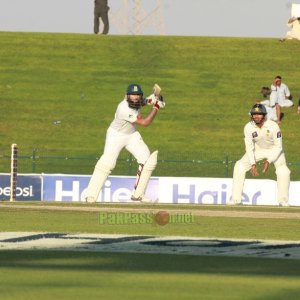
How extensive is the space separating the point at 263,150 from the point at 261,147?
0.09m

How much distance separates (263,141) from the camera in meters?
33.3

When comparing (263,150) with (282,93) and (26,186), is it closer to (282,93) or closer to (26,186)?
(26,186)

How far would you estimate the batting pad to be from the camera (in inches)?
1211

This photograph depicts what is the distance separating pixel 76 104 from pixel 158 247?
4342 cm

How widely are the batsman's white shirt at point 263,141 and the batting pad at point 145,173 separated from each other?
3.00m

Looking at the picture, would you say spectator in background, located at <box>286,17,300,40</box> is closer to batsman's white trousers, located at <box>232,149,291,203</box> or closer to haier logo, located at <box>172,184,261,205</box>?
haier logo, located at <box>172,184,261,205</box>

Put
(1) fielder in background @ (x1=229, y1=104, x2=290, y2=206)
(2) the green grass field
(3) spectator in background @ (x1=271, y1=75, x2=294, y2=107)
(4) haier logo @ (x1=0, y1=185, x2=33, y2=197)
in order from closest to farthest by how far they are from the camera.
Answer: (1) fielder in background @ (x1=229, y1=104, x2=290, y2=206) < (4) haier logo @ (x1=0, y1=185, x2=33, y2=197) < (3) spectator in background @ (x1=271, y1=75, x2=294, y2=107) < (2) the green grass field

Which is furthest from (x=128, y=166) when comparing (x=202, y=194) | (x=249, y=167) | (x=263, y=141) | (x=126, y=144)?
(x=126, y=144)

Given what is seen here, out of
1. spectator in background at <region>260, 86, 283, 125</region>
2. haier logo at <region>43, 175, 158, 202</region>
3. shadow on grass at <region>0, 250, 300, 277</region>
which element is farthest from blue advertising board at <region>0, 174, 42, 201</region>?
shadow on grass at <region>0, 250, 300, 277</region>

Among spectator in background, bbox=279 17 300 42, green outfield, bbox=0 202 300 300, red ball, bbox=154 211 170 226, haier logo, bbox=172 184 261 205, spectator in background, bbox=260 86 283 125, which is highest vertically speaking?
spectator in background, bbox=279 17 300 42

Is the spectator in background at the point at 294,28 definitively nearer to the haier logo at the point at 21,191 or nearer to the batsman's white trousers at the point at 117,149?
the haier logo at the point at 21,191

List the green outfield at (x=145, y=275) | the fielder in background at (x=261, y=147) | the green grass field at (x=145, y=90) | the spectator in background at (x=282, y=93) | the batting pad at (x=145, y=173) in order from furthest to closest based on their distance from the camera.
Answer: the green grass field at (x=145, y=90) < the spectator in background at (x=282, y=93) < the fielder in background at (x=261, y=147) < the batting pad at (x=145, y=173) < the green outfield at (x=145, y=275)

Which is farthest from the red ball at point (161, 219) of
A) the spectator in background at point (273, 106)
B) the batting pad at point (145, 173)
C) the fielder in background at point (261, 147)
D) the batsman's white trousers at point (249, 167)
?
the spectator in background at point (273, 106)

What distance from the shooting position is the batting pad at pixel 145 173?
3075 cm
